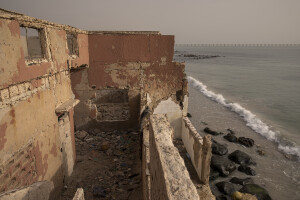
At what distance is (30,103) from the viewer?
401 centimetres

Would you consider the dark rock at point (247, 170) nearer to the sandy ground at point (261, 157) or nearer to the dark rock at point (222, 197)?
the sandy ground at point (261, 157)

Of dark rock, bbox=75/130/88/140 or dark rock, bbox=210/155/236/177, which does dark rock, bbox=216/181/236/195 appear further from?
dark rock, bbox=75/130/88/140

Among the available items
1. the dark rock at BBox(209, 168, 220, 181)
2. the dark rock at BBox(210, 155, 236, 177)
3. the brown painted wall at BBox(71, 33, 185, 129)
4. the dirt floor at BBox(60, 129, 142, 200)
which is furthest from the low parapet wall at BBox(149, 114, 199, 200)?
the dark rock at BBox(210, 155, 236, 177)

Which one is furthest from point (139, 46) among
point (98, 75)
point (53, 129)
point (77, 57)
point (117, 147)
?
point (53, 129)

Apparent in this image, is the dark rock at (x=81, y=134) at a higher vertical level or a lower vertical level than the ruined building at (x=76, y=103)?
lower

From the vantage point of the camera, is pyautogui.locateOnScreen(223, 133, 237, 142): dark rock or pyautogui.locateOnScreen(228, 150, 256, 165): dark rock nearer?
pyautogui.locateOnScreen(228, 150, 256, 165): dark rock

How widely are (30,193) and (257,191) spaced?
9159mm

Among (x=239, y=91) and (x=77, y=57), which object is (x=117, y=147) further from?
(x=239, y=91)

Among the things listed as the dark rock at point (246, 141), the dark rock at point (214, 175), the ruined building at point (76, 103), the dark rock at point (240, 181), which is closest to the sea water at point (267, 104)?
the dark rock at point (246, 141)

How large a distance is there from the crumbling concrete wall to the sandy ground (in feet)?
23.8

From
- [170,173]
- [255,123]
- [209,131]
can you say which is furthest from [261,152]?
[170,173]

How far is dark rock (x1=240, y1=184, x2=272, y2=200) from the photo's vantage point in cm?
844

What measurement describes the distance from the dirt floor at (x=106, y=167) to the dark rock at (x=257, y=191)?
5.04 metres

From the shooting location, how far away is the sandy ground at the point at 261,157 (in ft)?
31.1
